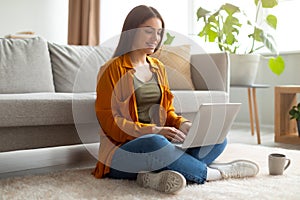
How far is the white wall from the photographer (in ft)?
13.1

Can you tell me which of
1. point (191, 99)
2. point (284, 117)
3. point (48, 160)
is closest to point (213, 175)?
point (191, 99)

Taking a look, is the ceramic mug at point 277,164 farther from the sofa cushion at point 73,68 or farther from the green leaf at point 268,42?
the green leaf at point 268,42

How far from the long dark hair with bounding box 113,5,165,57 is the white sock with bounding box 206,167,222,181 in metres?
0.58

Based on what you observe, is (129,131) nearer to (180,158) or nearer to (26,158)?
(180,158)

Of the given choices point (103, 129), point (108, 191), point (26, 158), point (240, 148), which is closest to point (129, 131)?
point (103, 129)

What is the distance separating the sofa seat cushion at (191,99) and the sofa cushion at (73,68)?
544 mm

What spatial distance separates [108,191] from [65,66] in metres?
1.25

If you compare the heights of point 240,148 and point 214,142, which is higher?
point 214,142

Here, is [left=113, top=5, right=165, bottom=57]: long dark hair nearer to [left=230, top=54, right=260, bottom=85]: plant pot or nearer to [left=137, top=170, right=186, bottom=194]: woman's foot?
[left=137, top=170, right=186, bottom=194]: woman's foot

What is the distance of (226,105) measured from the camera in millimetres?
1611

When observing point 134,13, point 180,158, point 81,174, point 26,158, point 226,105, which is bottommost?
point 26,158

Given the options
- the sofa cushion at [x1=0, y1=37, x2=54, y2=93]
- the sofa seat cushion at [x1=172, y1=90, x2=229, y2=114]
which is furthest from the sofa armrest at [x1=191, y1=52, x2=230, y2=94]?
the sofa cushion at [x1=0, y1=37, x2=54, y2=93]

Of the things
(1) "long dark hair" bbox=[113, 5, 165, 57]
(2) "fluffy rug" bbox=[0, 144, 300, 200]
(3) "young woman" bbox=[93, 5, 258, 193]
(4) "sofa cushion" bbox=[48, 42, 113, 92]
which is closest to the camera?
(2) "fluffy rug" bbox=[0, 144, 300, 200]

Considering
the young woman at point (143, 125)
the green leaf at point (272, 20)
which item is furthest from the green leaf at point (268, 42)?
the young woman at point (143, 125)
